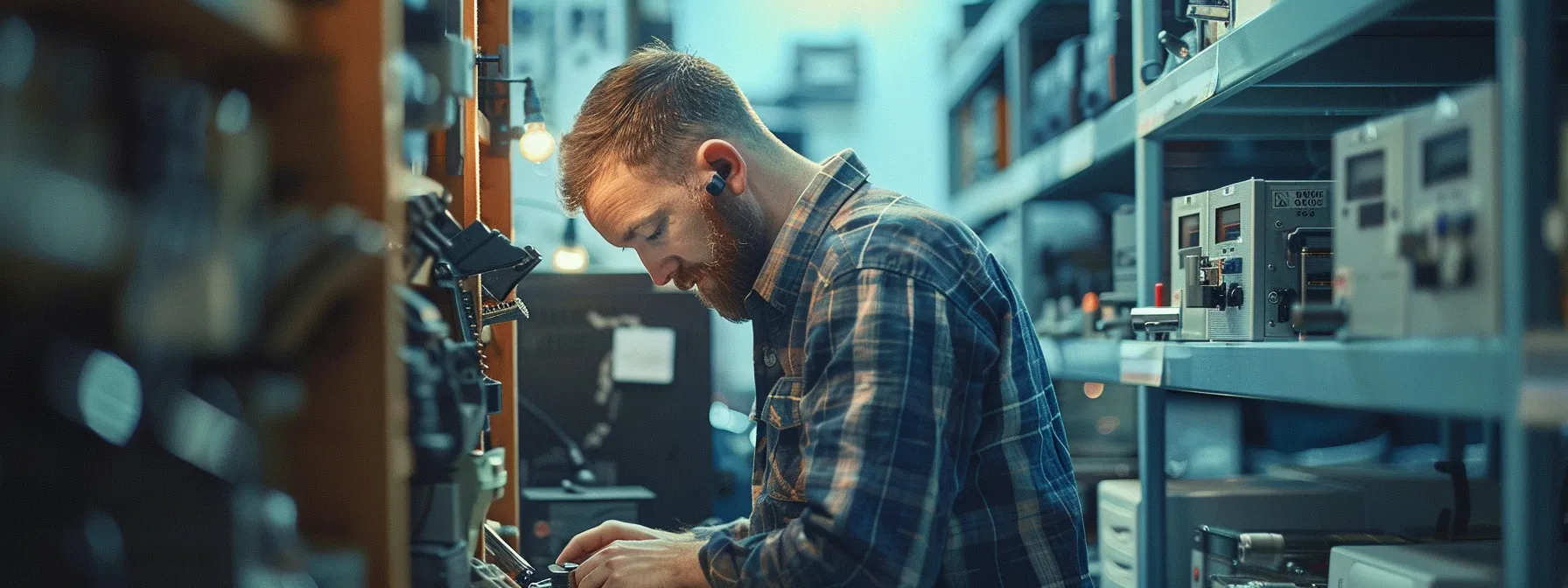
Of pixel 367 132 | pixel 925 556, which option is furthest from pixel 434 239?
pixel 925 556

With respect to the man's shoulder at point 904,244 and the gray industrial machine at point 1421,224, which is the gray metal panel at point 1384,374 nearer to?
the gray industrial machine at point 1421,224

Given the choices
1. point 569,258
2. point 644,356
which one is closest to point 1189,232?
point 644,356

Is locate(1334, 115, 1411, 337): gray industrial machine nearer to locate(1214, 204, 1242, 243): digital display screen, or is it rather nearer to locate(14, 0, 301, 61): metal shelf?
locate(1214, 204, 1242, 243): digital display screen

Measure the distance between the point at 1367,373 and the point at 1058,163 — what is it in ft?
5.33

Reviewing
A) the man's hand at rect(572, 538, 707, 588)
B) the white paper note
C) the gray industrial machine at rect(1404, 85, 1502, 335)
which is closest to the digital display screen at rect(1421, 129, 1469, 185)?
the gray industrial machine at rect(1404, 85, 1502, 335)

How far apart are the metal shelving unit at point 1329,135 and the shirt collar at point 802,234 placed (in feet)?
1.77

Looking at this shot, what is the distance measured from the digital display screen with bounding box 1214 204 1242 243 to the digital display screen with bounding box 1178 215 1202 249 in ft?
0.21

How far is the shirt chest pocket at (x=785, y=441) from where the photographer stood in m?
1.30

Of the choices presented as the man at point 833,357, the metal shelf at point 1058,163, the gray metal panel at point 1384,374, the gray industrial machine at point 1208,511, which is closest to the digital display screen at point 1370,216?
the gray metal panel at point 1384,374

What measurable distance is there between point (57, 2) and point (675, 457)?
1907 millimetres

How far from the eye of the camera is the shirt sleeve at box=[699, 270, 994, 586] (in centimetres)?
104

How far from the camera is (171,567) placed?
555 millimetres

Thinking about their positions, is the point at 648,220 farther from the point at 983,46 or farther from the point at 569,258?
the point at 983,46

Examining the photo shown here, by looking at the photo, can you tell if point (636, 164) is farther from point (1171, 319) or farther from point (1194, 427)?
point (1194, 427)
